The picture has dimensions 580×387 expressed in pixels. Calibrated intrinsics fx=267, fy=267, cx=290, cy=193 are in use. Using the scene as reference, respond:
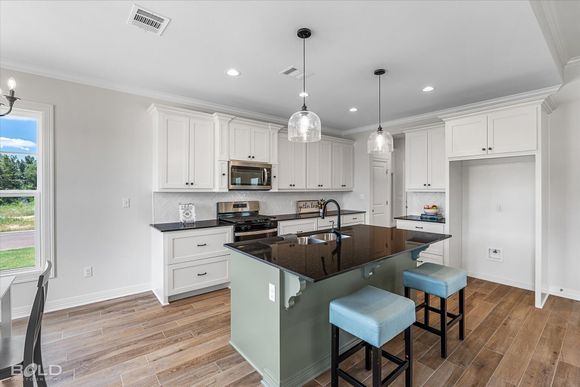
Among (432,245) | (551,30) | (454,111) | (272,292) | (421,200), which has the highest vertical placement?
(551,30)

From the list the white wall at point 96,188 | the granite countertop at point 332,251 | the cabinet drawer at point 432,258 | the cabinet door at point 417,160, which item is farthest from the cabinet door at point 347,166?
the white wall at point 96,188

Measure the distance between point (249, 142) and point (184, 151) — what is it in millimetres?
1003

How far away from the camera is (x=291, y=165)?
491cm

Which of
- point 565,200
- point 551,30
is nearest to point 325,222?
point 565,200

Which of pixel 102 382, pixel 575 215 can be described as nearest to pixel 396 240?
pixel 102 382

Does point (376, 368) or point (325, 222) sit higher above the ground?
point (325, 222)

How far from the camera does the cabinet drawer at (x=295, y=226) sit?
4328 millimetres

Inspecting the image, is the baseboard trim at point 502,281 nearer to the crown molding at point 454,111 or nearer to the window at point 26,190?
the crown molding at point 454,111

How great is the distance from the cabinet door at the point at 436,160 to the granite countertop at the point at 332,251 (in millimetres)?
1917

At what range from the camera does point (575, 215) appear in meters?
3.43

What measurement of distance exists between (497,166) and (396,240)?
2.75 m

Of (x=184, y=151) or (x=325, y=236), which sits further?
(x=184, y=151)

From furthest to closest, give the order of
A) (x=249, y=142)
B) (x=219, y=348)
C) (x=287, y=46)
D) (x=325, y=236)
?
(x=249, y=142)
(x=325, y=236)
(x=287, y=46)
(x=219, y=348)

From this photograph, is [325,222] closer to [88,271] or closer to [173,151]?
[173,151]
